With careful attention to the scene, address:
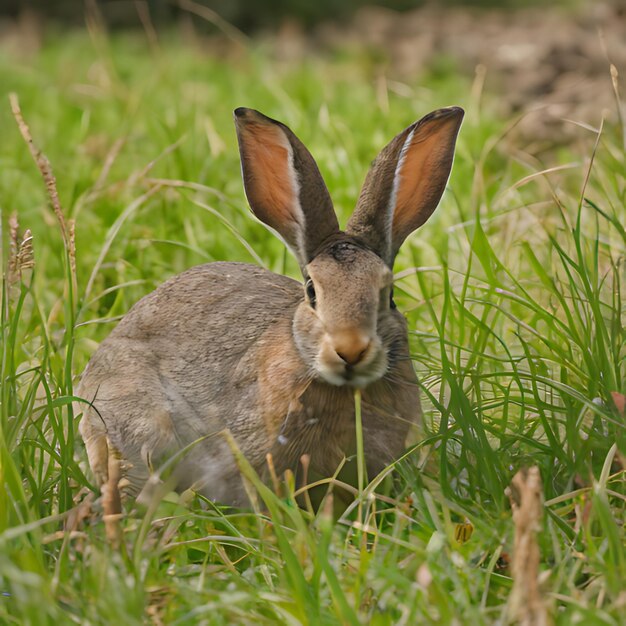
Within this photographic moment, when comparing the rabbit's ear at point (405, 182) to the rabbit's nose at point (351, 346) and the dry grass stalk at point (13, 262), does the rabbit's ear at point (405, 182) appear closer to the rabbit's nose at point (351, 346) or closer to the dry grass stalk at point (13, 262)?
the rabbit's nose at point (351, 346)

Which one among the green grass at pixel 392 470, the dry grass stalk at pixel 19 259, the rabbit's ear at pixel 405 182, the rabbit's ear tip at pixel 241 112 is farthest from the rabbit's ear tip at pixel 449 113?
the dry grass stalk at pixel 19 259

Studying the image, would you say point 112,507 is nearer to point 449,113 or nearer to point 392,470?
point 392,470

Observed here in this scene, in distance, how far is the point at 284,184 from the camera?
10.5 ft

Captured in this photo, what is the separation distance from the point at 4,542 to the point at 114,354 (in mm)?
1205

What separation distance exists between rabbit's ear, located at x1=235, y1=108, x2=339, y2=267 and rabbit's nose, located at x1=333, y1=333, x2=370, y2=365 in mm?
465

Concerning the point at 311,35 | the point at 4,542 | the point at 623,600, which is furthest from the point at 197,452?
the point at 311,35

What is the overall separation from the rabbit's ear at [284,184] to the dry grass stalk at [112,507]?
39.5 inches

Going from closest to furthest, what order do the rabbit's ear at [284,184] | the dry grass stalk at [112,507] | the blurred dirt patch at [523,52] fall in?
1. the dry grass stalk at [112,507]
2. the rabbit's ear at [284,184]
3. the blurred dirt patch at [523,52]

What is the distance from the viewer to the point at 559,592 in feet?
7.79

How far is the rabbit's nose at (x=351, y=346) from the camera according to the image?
2801mm

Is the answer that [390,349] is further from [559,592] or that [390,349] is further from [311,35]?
[311,35]

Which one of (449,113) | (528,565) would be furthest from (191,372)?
(528,565)

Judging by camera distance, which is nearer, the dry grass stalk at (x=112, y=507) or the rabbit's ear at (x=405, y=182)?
the dry grass stalk at (x=112, y=507)

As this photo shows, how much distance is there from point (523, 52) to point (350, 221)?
5499 millimetres
